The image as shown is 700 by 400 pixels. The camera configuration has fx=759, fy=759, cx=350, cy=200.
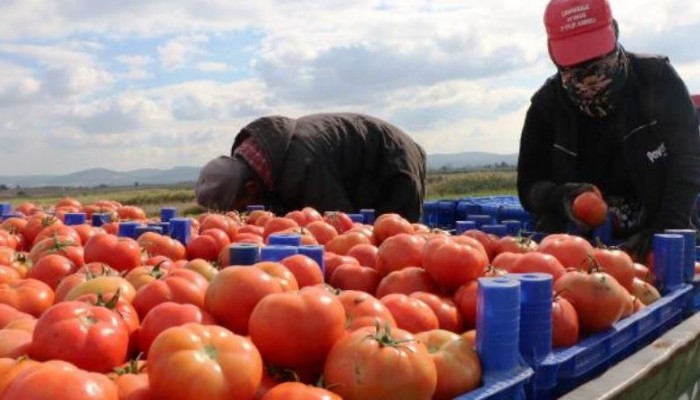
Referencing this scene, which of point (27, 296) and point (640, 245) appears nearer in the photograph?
point (27, 296)

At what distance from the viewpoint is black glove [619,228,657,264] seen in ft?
13.6

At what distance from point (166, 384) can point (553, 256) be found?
1856mm

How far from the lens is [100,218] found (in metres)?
5.50

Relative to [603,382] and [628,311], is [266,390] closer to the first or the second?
[603,382]

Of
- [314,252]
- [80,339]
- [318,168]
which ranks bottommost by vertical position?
[80,339]

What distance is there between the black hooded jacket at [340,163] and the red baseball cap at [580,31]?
2.82 metres

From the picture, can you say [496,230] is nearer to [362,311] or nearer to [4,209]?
[362,311]

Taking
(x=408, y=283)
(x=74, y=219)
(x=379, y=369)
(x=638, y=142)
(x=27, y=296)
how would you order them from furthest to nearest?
(x=74, y=219)
(x=638, y=142)
(x=408, y=283)
(x=27, y=296)
(x=379, y=369)

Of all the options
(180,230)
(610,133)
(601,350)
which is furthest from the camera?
(610,133)

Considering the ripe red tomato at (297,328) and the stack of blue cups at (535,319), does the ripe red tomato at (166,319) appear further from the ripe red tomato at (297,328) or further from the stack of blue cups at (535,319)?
the stack of blue cups at (535,319)

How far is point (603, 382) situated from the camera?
2248 mm

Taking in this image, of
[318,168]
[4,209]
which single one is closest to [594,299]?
[318,168]

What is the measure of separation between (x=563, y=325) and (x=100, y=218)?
12.9 ft

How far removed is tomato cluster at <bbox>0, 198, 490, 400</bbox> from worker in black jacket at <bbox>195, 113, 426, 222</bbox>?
3.60 metres
